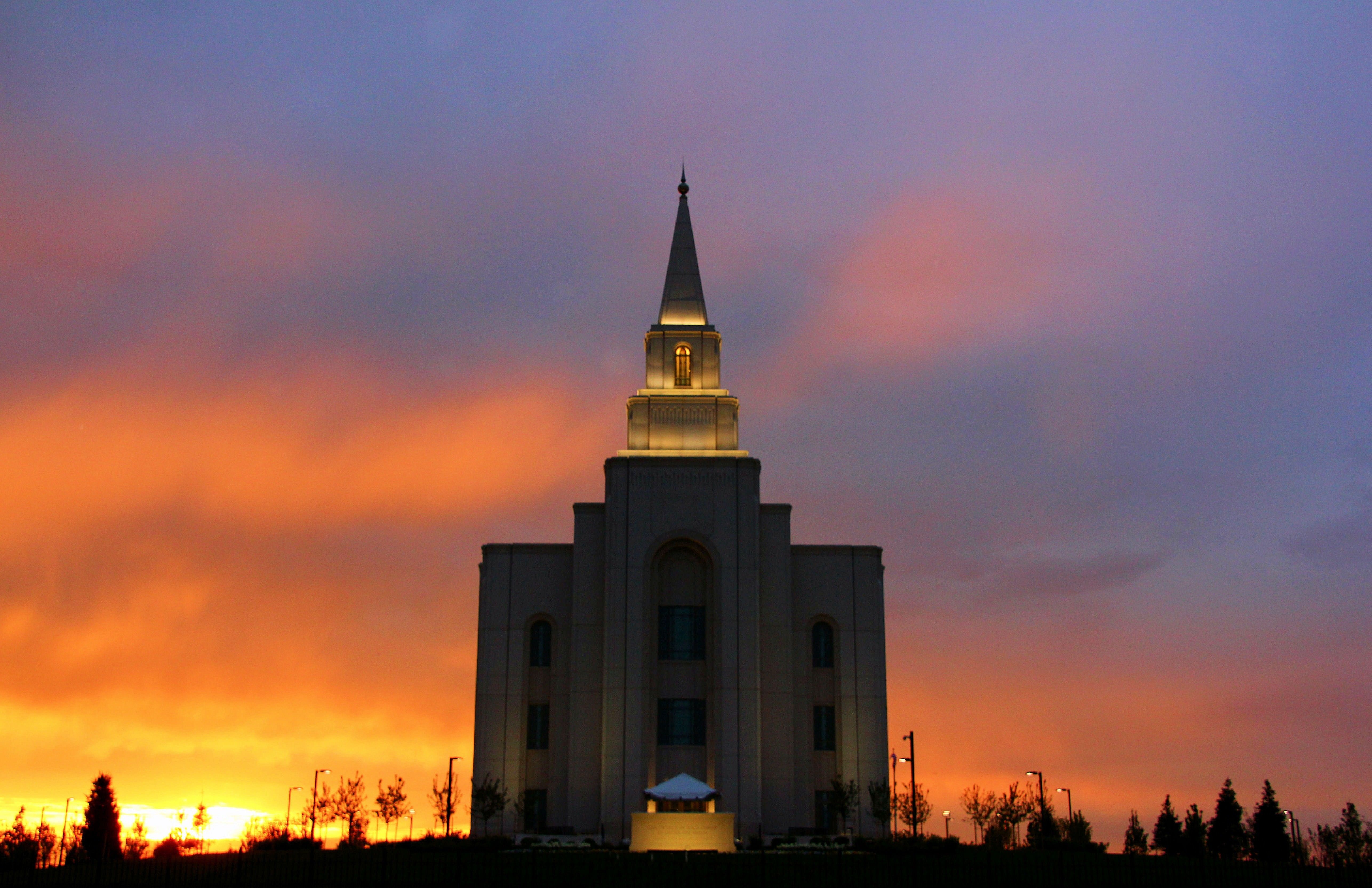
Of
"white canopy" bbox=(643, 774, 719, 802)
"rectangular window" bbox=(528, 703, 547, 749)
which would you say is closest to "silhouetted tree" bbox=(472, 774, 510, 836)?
"rectangular window" bbox=(528, 703, 547, 749)

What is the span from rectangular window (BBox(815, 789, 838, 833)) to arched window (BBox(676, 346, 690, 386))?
63.7ft

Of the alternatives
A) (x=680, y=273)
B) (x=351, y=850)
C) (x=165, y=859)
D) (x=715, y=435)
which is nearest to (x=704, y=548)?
(x=715, y=435)

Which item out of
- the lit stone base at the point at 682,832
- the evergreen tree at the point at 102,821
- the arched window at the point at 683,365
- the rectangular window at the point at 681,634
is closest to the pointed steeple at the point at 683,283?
the arched window at the point at 683,365

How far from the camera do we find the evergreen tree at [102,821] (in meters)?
67.1

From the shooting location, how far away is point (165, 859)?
39.1 m

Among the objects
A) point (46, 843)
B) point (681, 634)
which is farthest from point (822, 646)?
point (46, 843)

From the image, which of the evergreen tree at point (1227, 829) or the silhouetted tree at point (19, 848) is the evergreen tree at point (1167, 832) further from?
the silhouetted tree at point (19, 848)

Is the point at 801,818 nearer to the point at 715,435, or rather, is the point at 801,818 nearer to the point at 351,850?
the point at 715,435

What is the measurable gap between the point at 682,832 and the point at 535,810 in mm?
11633

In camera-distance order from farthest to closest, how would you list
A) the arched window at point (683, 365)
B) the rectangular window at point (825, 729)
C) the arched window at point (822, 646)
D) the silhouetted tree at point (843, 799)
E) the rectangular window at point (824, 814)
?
the arched window at point (683, 365) < the arched window at point (822, 646) < the rectangular window at point (825, 729) < the rectangular window at point (824, 814) < the silhouetted tree at point (843, 799)

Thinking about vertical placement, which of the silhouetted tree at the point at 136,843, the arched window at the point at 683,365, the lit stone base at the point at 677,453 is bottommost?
the silhouetted tree at the point at 136,843

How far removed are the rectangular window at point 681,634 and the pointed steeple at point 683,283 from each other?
550 inches

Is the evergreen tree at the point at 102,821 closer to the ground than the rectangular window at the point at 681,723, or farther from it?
closer to the ground

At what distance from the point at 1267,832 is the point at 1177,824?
318 inches
